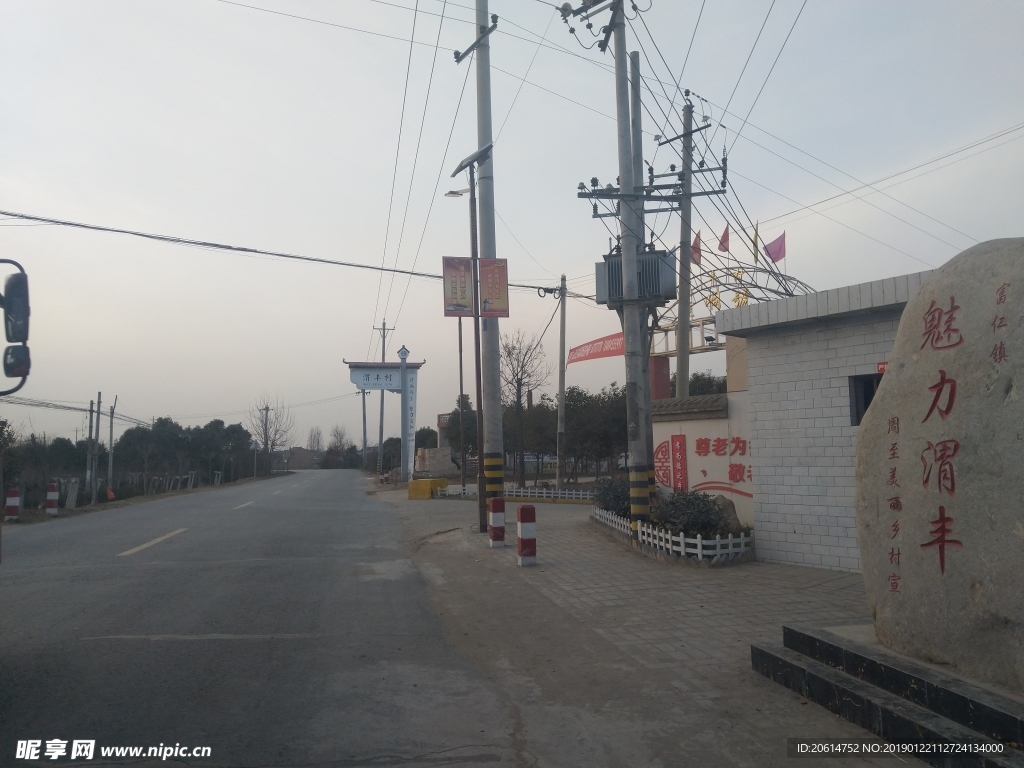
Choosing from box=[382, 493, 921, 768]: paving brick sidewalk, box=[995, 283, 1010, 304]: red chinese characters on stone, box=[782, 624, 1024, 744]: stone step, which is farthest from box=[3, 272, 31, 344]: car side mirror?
box=[995, 283, 1010, 304]: red chinese characters on stone

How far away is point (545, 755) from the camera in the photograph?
4.34 metres

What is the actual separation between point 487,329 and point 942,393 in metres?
11.2

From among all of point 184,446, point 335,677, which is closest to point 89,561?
point 335,677

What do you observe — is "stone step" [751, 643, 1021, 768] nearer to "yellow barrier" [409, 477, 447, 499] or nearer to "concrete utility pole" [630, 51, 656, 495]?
"concrete utility pole" [630, 51, 656, 495]

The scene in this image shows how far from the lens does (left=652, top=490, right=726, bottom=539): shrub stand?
10.7 meters

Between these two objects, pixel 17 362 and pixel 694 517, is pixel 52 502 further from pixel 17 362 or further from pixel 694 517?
pixel 694 517

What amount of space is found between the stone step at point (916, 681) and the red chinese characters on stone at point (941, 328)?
2.02 meters

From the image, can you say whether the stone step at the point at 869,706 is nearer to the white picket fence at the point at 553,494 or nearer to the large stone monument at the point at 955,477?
the large stone monument at the point at 955,477

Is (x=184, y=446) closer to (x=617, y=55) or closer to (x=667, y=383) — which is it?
(x=667, y=383)

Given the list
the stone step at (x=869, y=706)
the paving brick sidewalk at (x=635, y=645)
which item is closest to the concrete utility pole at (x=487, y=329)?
the paving brick sidewalk at (x=635, y=645)

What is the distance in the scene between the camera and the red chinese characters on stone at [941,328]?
4754 mm

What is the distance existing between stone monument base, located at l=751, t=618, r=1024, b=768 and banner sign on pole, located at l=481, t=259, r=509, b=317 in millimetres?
10015

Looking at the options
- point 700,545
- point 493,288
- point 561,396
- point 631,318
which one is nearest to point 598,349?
point 561,396

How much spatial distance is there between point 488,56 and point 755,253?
8.90 metres
